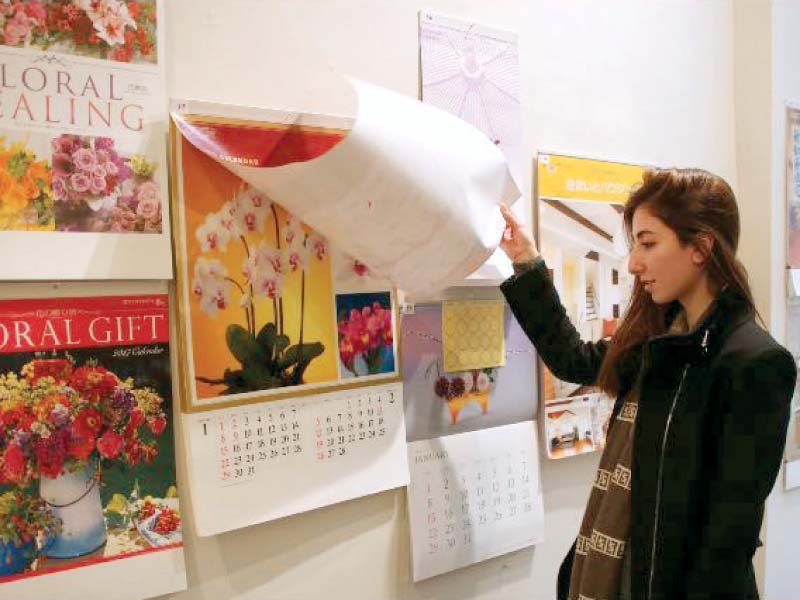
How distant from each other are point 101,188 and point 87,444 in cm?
32

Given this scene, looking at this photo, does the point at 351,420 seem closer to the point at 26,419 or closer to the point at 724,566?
Result: the point at 26,419

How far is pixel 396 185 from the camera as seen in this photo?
2.53 ft

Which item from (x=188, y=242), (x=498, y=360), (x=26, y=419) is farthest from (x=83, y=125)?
(x=498, y=360)

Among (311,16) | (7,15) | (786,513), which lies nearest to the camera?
(7,15)

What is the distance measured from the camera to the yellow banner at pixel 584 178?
1178 mm

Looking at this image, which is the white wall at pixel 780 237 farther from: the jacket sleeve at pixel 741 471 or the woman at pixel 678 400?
the jacket sleeve at pixel 741 471

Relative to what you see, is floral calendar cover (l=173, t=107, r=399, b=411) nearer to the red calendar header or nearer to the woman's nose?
the red calendar header

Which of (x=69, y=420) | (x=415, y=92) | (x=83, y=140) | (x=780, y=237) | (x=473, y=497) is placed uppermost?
(x=415, y=92)

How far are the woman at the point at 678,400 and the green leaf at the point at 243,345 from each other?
0.43 meters

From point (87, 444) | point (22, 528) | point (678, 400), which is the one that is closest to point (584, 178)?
point (678, 400)

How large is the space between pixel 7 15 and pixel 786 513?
1979mm

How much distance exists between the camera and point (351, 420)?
0.94 m

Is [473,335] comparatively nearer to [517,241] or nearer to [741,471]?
[517,241]

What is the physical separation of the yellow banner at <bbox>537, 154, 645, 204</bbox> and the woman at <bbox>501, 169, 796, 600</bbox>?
21cm
